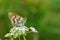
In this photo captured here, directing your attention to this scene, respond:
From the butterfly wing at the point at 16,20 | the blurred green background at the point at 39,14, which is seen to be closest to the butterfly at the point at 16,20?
the butterfly wing at the point at 16,20

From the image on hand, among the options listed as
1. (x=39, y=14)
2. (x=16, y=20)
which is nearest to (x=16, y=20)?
(x=16, y=20)

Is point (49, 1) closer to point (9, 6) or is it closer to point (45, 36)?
point (9, 6)

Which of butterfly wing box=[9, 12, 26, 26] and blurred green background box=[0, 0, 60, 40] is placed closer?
butterfly wing box=[9, 12, 26, 26]

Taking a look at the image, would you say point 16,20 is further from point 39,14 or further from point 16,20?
point 39,14

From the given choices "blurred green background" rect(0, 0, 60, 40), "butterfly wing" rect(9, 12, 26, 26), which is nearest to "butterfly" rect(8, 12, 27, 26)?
"butterfly wing" rect(9, 12, 26, 26)

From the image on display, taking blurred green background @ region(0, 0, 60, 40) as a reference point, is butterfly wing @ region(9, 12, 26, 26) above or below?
above

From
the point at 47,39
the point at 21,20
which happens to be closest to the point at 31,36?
the point at 21,20

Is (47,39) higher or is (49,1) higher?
(49,1)

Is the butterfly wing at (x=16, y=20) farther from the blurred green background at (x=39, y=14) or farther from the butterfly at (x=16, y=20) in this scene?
the blurred green background at (x=39, y=14)

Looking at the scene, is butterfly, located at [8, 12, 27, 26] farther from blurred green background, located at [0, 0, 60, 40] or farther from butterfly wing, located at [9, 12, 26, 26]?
blurred green background, located at [0, 0, 60, 40]
